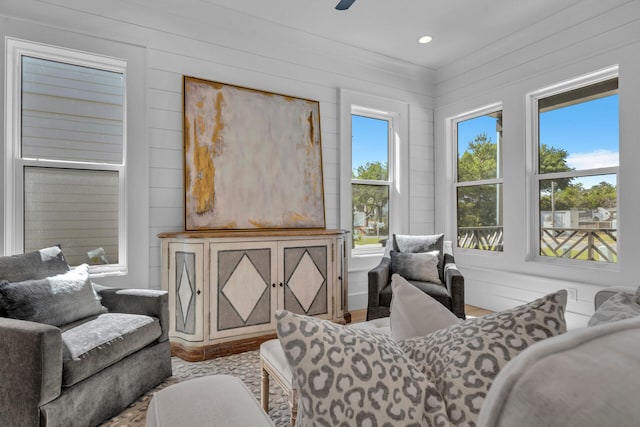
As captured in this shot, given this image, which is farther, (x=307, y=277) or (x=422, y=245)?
(x=422, y=245)

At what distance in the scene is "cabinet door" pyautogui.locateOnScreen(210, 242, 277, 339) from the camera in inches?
107

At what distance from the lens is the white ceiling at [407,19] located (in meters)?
3.12

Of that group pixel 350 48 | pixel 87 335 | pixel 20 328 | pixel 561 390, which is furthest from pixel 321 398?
pixel 350 48

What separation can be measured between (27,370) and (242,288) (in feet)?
4.83

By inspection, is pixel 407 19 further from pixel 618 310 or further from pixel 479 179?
pixel 618 310

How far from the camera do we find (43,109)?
2.68 metres

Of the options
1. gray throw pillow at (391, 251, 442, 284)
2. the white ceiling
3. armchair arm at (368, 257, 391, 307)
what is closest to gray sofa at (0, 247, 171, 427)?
armchair arm at (368, 257, 391, 307)

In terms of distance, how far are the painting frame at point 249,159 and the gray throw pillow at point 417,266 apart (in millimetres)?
883

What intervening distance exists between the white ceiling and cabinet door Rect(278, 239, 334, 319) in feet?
6.90

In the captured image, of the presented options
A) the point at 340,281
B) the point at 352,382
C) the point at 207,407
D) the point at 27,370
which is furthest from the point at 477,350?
the point at 340,281

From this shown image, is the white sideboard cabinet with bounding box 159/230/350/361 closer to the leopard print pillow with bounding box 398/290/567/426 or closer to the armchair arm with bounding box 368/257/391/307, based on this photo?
the armchair arm with bounding box 368/257/391/307

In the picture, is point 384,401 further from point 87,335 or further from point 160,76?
point 160,76

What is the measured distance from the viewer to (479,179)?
4.25m

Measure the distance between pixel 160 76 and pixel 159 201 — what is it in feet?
3.53
